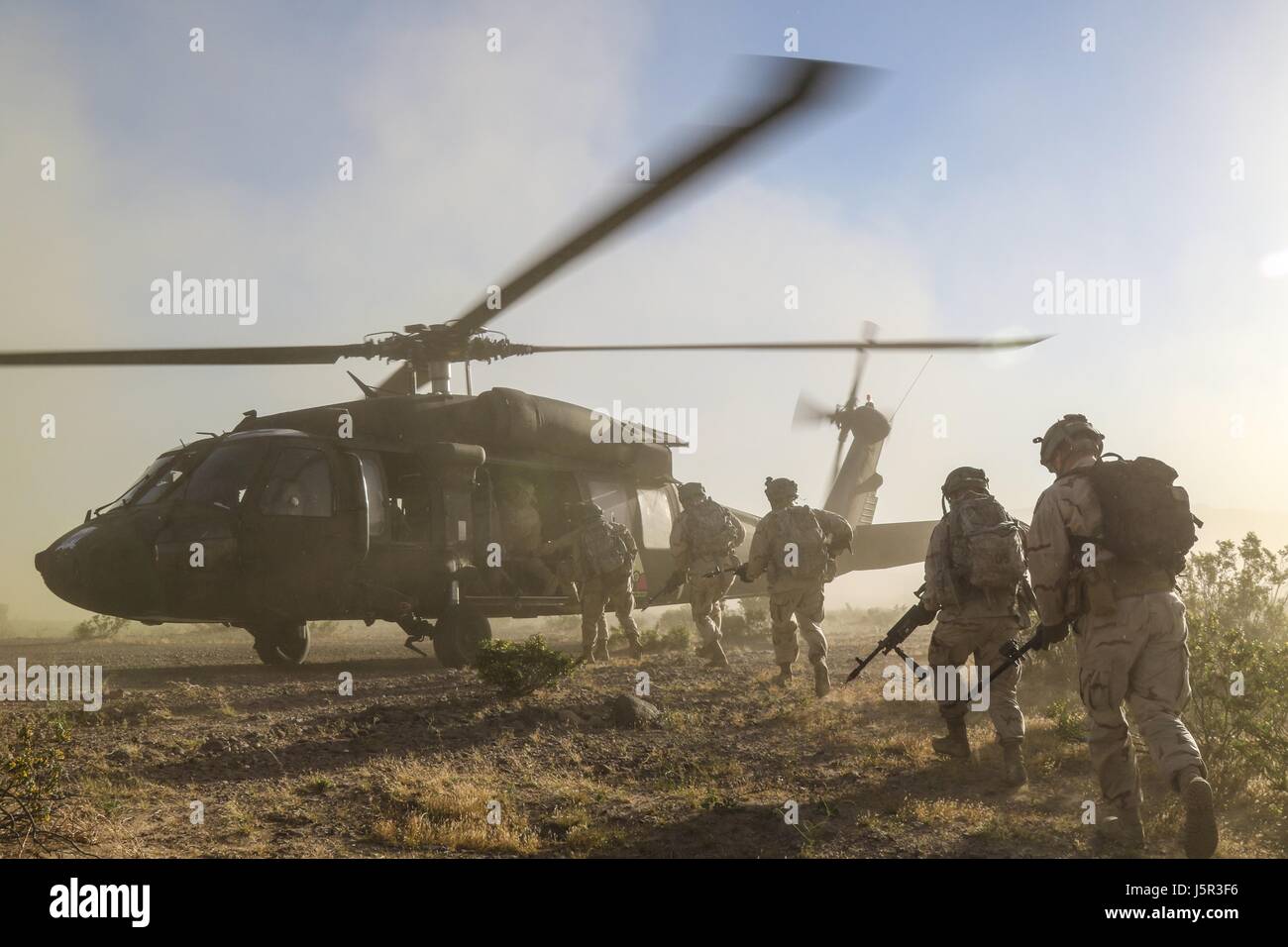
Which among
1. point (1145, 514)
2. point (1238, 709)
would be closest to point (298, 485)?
point (1145, 514)

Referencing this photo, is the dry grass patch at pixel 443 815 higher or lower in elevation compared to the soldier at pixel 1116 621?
lower

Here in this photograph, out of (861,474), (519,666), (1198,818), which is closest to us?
(1198,818)

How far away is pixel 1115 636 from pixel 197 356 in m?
8.02

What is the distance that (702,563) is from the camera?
10.6m

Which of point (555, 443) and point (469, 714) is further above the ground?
point (555, 443)

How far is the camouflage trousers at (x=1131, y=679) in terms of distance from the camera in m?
4.55

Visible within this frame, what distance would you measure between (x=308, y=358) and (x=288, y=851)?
6.46 m

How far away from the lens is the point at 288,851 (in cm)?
416

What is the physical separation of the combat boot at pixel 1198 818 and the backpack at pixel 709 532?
260 inches

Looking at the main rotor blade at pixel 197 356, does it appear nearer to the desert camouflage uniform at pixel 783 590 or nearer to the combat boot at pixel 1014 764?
the desert camouflage uniform at pixel 783 590

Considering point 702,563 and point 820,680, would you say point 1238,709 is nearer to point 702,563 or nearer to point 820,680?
point 820,680

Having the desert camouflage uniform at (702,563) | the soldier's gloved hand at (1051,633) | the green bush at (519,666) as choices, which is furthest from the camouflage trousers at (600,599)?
the soldier's gloved hand at (1051,633)
